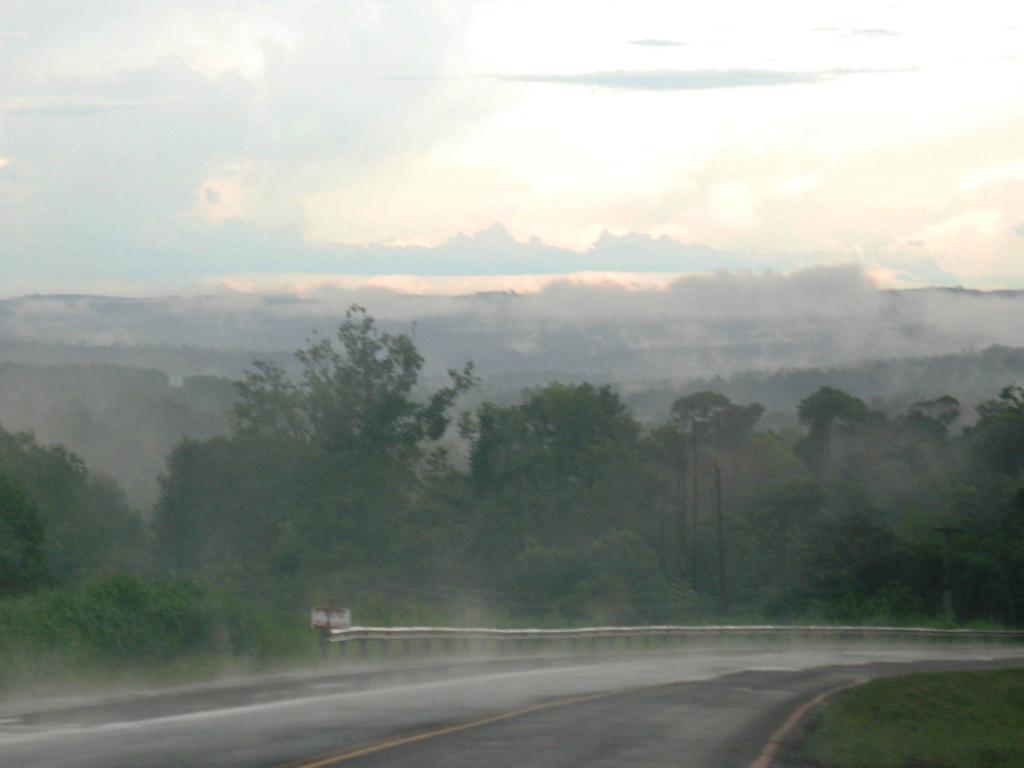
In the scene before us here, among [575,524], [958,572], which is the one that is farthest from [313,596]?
[958,572]

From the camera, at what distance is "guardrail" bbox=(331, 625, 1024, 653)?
29.1 metres

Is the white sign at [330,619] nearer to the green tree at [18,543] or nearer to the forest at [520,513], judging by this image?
the green tree at [18,543]

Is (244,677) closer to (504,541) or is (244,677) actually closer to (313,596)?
(313,596)

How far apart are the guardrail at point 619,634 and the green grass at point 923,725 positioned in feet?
29.1

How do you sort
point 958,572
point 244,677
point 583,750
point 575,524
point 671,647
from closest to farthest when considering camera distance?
point 583,750, point 244,677, point 671,647, point 958,572, point 575,524

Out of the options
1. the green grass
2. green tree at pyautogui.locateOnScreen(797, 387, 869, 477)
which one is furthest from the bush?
green tree at pyautogui.locateOnScreen(797, 387, 869, 477)

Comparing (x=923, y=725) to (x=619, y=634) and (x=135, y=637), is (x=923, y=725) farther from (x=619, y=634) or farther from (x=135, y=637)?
(x=619, y=634)

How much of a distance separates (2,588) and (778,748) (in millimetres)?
33123

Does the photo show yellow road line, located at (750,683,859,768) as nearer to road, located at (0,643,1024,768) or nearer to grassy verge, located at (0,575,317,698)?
road, located at (0,643,1024,768)

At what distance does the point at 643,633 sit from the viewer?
42.1 meters

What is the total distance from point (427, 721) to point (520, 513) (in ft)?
251

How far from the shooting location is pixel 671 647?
1684 inches

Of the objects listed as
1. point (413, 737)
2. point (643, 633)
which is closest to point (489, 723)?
point (413, 737)

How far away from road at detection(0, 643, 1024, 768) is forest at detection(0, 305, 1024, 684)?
120ft
